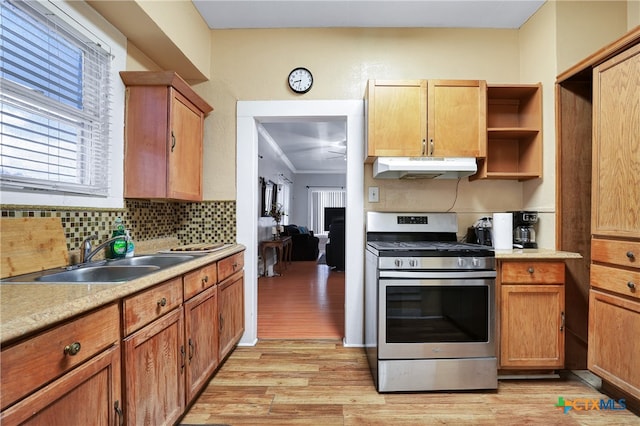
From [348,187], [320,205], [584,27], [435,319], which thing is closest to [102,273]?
[348,187]

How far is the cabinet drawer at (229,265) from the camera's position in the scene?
207 centimetres

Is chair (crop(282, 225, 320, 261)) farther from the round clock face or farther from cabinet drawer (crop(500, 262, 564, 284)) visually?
cabinet drawer (crop(500, 262, 564, 284))

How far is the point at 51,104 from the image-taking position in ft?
4.97

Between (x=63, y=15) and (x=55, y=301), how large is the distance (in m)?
1.54

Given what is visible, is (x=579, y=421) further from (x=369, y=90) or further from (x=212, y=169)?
(x=212, y=169)

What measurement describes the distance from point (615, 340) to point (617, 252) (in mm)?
483

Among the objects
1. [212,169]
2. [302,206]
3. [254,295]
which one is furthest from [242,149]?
[302,206]

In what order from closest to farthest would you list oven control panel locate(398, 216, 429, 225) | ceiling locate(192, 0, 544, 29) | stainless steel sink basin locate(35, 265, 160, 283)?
stainless steel sink basin locate(35, 265, 160, 283), ceiling locate(192, 0, 544, 29), oven control panel locate(398, 216, 429, 225)

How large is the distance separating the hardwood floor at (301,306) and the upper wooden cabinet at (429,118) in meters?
1.74

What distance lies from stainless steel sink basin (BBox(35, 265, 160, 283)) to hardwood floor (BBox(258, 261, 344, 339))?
4.85ft

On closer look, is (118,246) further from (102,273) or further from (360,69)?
(360,69)

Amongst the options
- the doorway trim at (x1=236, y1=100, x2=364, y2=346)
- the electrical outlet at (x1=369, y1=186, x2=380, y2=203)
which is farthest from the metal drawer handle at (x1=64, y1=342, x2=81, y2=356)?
the electrical outlet at (x1=369, y1=186, x2=380, y2=203)

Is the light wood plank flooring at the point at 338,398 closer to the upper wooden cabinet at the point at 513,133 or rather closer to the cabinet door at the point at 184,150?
the cabinet door at the point at 184,150

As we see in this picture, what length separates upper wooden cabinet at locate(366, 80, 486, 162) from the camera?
2230 millimetres
